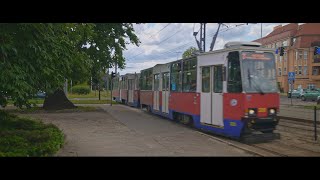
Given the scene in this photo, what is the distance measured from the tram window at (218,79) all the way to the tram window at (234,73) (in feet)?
1.82

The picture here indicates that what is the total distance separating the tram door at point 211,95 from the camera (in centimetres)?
1392

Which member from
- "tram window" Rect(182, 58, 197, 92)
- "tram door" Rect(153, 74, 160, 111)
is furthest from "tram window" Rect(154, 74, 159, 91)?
"tram window" Rect(182, 58, 197, 92)

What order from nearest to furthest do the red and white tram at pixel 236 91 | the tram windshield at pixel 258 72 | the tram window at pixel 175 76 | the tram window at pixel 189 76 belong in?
the red and white tram at pixel 236 91, the tram windshield at pixel 258 72, the tram window at pixel 189 76, the tram window at pixel 175 76

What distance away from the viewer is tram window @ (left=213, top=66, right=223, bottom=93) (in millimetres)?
13977

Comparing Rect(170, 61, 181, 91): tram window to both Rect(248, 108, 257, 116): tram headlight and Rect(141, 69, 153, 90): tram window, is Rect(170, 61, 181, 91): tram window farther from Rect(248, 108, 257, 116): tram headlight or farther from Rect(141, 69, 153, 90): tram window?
Rect(248, 108, 257, 116): tram headlight

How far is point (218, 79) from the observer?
1420 cm

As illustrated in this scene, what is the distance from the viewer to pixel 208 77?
15.0m

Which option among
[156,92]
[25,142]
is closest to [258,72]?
[25,142]

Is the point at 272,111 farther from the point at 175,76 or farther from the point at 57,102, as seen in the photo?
the point at 57,102

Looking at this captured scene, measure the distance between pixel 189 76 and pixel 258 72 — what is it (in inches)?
182

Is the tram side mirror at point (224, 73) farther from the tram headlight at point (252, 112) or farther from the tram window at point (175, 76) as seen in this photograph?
the tram window at point (175, 76)

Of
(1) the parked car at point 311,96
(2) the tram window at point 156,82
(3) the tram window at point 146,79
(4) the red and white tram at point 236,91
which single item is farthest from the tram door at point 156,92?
(1) the parked car at point 311,96

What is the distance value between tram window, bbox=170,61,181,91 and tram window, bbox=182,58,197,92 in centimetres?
83
